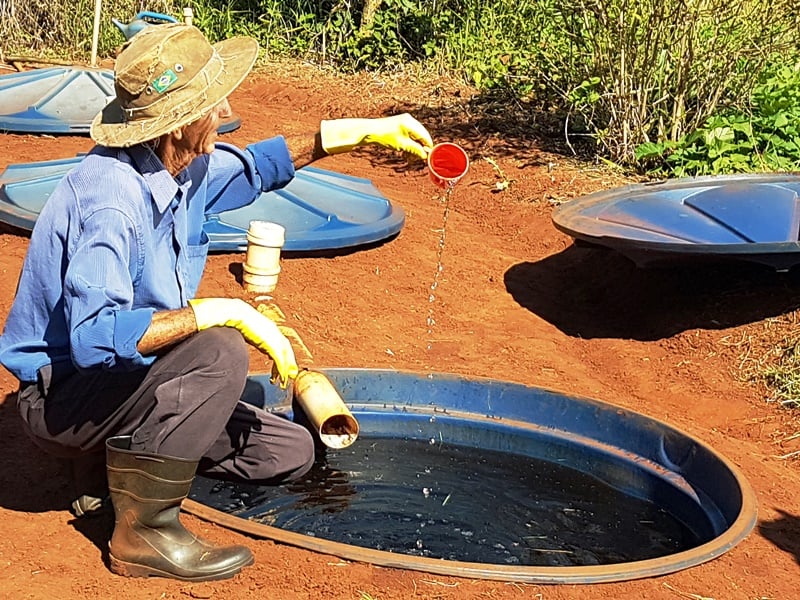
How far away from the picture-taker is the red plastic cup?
3.54m

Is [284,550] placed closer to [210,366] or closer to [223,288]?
[210,366]

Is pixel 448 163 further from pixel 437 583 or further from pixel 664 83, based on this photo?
pixel 664 83

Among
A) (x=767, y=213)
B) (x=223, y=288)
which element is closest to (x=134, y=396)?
(x=223, y=288)

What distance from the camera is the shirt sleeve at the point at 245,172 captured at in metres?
3.15

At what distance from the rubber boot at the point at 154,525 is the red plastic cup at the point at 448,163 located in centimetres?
133

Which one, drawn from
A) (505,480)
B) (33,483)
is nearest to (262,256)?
(505,480)

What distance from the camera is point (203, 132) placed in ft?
8.81

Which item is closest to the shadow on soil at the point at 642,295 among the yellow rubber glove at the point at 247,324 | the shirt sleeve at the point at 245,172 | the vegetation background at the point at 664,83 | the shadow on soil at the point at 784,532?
the vegetation background at the point at 664,83

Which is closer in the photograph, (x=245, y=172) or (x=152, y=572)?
(x=152, y=572)

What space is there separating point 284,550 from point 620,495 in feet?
4.68

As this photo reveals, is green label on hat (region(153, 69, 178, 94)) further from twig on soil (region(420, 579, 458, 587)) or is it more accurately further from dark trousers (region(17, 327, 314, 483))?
twig on soil (region(420, 579, 458, 587))

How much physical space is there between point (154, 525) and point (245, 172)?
3.41 ft

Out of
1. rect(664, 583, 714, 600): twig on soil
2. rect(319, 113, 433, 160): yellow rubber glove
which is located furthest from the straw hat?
rect(664, 583, 714, 600): twig on soil

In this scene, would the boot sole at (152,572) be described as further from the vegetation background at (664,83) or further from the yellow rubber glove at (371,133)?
the vegetation background at (664,83)
